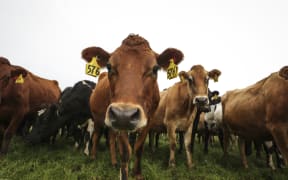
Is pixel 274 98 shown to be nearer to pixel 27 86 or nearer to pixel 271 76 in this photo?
pixel 271 76

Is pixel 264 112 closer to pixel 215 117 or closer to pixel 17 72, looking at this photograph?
pixel 215 117

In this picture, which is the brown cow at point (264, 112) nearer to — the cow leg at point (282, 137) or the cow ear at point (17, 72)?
the cow leg at point (282, 137)

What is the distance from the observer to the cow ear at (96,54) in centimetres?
473

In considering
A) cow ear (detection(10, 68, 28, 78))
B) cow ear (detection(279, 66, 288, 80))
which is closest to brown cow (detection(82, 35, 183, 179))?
cow ear (detection(279, 66, 288, 80))

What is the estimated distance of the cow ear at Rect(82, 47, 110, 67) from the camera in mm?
4733

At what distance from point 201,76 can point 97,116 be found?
3.18m

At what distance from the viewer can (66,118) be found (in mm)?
7988

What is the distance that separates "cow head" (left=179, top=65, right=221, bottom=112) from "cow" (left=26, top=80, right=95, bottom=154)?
3.34 m

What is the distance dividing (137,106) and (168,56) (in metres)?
2.00

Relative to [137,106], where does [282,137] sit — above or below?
below

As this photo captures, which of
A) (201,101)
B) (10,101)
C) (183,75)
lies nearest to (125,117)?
(201,101)

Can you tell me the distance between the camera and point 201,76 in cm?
724

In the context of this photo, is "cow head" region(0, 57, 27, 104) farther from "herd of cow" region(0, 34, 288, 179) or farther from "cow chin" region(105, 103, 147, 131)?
"cow chin" region(105, 103, 147, 131)

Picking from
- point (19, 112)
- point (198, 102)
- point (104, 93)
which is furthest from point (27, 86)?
point (198, 102)
